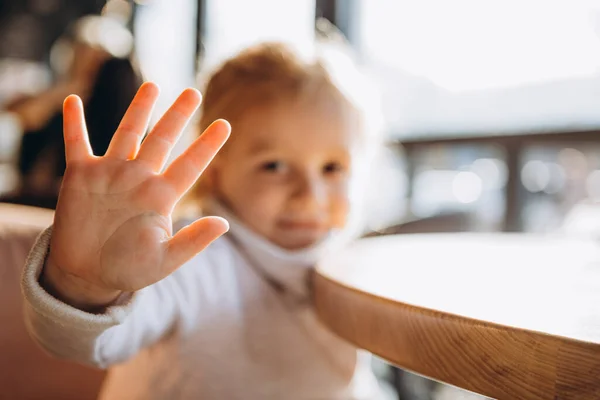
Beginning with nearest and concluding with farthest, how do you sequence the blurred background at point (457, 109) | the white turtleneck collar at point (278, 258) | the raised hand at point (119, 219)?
the raised hand at point (119, 219)
the white turtleneck collar at point (278, 258)
the blurred background at point (457, 109)

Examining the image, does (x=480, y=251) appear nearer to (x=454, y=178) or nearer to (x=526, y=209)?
(x=526, y=209)

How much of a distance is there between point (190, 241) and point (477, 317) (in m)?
0.25

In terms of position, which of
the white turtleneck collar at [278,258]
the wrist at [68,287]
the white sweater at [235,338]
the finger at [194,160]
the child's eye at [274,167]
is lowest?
the white sweater at [235,338]

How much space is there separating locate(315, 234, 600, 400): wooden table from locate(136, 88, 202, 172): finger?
20 centimetres

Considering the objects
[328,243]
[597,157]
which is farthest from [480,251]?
[597,157]

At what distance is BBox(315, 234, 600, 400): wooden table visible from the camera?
365 mm

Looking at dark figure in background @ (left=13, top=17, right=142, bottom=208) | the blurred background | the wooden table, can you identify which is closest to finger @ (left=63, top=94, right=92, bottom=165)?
the wooden table

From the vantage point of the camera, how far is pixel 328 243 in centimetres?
94

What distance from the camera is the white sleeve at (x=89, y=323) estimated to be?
0.52 metres

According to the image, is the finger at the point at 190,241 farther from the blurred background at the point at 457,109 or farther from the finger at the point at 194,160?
the blurred background at the point at 457,109

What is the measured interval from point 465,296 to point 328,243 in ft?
1.47

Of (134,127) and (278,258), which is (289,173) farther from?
(134,127)

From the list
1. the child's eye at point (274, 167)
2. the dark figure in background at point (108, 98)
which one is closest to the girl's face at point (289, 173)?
the child's eye at point (274, 167)

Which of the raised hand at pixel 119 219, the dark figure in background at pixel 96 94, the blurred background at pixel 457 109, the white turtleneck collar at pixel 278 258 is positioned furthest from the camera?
the dark figure in background at pixel 96 94
